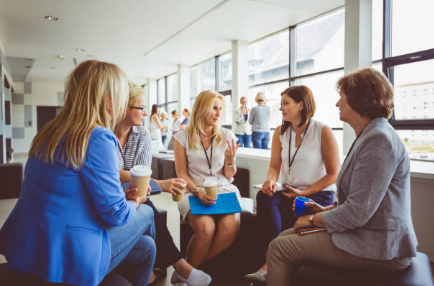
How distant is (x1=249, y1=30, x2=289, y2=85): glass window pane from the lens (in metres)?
6.72

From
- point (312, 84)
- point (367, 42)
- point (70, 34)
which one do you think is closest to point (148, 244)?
point (367, 42)

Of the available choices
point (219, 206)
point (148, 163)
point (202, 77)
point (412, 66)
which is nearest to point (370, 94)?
point (219, 206)

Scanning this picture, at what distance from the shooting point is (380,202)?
1.12m

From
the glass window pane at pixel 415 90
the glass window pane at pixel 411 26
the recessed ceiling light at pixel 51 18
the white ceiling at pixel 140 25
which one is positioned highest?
the white ceiling at pixel 140 25

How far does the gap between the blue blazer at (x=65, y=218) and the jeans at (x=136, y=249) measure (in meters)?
0.17

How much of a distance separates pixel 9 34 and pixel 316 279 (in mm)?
8020

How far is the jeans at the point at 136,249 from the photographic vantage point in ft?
4.01

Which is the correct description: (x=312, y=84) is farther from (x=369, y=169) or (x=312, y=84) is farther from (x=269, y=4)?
(x=369, y=169)

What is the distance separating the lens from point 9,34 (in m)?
6.68

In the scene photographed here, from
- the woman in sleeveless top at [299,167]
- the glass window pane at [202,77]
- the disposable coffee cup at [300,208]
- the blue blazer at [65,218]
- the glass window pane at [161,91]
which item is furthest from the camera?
the glass window pane at [161,91]

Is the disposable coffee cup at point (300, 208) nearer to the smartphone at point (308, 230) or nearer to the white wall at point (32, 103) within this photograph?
the smartphone at point (308, 230)

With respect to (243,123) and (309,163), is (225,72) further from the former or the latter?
(309,163)

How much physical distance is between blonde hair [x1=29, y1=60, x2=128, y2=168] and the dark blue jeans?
107 cm

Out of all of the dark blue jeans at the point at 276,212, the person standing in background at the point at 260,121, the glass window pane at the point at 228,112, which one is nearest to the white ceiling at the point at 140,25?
the glass window pane at the point at 228,112
